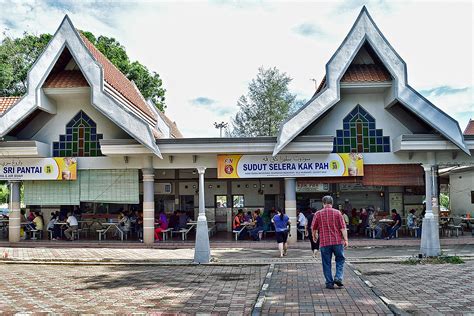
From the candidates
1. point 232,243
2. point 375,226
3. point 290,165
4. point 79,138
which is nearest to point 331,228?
point 290,165

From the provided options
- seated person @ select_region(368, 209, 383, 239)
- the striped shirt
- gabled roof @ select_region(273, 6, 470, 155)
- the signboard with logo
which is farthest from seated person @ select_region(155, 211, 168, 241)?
the striped shirt

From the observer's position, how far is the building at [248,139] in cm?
1552

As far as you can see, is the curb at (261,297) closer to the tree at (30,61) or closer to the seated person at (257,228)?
the seated person at (257,228)

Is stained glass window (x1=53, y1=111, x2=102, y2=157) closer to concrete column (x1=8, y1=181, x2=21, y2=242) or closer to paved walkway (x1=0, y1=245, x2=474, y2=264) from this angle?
concrete column (x1=8, y1=181, x2=21, y2=242)

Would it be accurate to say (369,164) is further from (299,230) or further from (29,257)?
(29,257)

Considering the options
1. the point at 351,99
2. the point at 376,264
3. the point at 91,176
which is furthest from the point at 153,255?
the point at 351,99

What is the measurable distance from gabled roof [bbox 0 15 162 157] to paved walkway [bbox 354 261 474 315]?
8.57m

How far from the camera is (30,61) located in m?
30.2

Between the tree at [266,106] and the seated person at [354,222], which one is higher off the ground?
the tree at [266,106]

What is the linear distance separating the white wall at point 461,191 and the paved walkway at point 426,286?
11.5 metres

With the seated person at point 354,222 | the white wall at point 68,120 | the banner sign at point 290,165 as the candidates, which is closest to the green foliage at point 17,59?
the white wall at point 68,120

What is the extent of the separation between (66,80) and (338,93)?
389 inches

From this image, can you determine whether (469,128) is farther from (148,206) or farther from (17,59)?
(17,59)

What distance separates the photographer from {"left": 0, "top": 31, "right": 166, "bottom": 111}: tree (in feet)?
93.7
